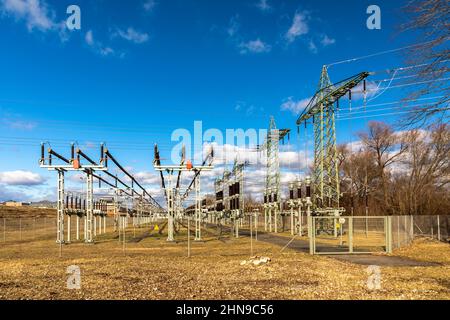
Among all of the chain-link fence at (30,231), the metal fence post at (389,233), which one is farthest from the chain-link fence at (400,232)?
the chain-link fence at (30,231)

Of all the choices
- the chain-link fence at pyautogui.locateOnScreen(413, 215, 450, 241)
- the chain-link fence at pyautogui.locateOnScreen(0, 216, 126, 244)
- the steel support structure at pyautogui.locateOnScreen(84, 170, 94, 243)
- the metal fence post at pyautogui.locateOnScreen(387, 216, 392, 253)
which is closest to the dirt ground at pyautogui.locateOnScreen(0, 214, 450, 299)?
the metal fence post at pyautogui.locateOnScreen(387, 216, 392, 253)

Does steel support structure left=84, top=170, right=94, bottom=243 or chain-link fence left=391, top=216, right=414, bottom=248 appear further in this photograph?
steel support structure left=84, top=170, right=94, bottom=243

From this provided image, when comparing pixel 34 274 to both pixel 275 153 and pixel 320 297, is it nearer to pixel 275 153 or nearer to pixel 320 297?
pixel 320 297

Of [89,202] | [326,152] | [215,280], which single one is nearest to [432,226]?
[326,152]

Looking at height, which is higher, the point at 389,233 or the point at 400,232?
the point at 389,233

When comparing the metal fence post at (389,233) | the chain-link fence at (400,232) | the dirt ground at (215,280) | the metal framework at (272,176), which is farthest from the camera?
the metal framework at (272,176)

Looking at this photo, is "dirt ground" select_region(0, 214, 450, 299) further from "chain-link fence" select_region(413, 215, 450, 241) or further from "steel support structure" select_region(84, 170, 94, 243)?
"chain-link fence" select_region(413, 215, 450, 241)

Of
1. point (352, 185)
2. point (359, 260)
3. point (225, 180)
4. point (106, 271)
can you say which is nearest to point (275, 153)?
point (225, 180)

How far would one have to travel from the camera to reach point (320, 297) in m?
11.1

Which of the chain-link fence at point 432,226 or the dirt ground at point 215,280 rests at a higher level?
the dirt ground at point 215,280

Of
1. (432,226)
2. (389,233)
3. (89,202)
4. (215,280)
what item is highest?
(89,202)

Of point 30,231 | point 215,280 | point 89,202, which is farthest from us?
point 30,231

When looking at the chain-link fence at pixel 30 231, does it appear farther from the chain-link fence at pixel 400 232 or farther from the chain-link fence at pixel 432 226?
the chain-link fence at pixel 432 226

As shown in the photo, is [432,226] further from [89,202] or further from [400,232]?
[89,202]
